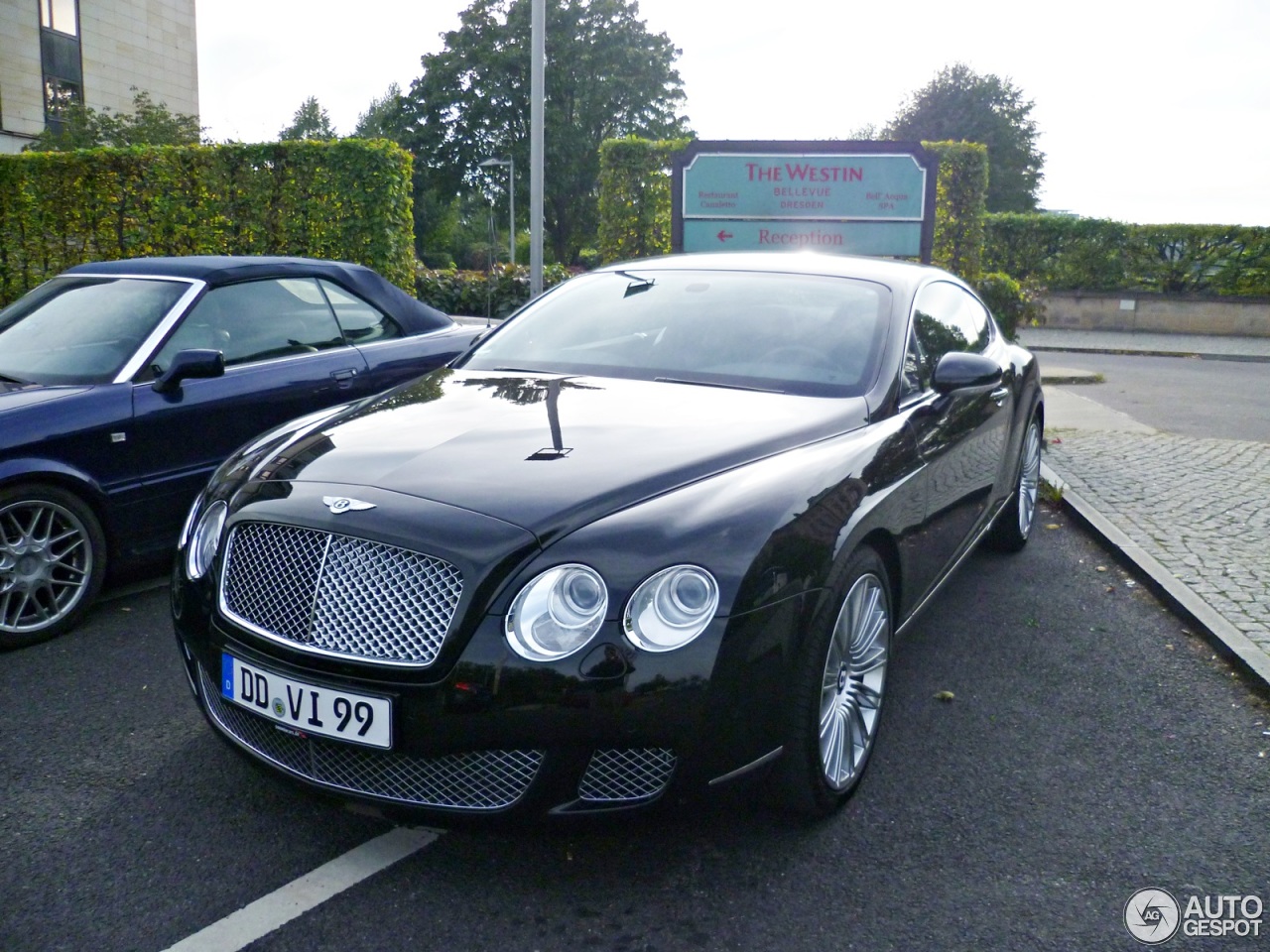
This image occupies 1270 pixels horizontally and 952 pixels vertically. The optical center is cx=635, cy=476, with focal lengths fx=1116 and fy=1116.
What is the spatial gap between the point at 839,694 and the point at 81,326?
4134 millimetres

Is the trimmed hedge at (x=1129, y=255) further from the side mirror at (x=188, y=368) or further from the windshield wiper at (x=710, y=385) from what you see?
the windshield wiper at (x=710, y=385)

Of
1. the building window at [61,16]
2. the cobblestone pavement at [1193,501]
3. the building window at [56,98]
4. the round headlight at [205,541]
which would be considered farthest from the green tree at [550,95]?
the round headlight at [205,541]

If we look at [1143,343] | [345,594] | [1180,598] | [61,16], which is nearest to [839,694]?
[345,594]

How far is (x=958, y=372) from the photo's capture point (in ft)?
13.1

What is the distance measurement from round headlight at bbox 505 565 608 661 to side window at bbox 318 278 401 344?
12.9ft

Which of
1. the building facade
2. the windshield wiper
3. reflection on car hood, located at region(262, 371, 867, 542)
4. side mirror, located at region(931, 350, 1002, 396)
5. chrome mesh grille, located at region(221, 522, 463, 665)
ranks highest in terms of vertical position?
the building facade

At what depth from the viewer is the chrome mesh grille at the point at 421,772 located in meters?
2.60

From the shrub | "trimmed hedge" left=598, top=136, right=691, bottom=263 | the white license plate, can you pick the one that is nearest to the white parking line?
the white license plate

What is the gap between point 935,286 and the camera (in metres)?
4.77

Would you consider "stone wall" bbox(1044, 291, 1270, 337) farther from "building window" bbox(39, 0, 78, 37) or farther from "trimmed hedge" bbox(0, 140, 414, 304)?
"building window" bbox(39, 0, 78, 37)

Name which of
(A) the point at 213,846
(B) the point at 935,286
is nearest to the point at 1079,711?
(B) the point at 935,286

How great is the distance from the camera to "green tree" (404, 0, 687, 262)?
4878 centimetres

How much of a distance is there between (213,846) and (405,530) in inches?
42.0

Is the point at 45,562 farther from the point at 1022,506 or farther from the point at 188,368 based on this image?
the point at 1022,506
